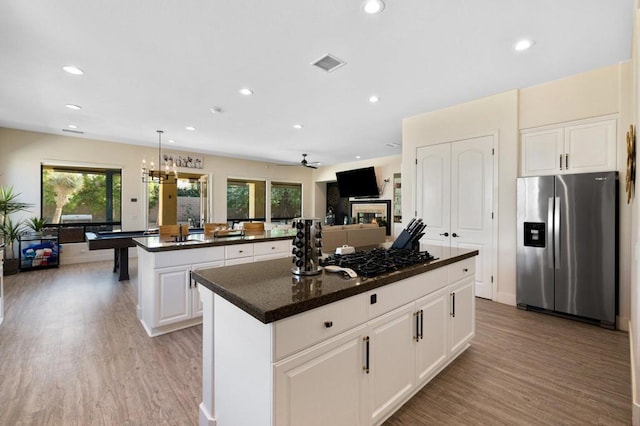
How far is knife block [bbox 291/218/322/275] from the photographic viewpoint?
159 centimetres

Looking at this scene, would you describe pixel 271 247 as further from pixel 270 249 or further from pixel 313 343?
pixel 313 343

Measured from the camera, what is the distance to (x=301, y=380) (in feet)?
3.99

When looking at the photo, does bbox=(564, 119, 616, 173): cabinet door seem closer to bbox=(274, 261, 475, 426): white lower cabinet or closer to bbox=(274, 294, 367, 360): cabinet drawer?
bbox=(274, 261, 475, 426): white lower cabinet

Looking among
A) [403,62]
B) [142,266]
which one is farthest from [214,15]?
[142,266]

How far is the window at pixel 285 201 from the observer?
388 inches

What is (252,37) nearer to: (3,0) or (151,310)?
(3,0)

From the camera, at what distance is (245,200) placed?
9250 mm

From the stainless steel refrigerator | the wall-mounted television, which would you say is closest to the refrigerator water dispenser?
the stainless steel refrigerator

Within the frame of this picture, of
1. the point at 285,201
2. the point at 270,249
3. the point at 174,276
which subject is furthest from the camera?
the point at 285,201

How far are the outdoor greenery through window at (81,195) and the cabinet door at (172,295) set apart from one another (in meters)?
5.22

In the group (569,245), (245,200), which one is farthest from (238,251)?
(245,200)

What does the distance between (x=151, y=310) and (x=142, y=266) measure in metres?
0.57

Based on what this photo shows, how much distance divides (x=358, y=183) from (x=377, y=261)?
722cm

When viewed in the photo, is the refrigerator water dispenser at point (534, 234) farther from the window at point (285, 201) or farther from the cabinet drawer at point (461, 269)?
the window at point (285, 201)
